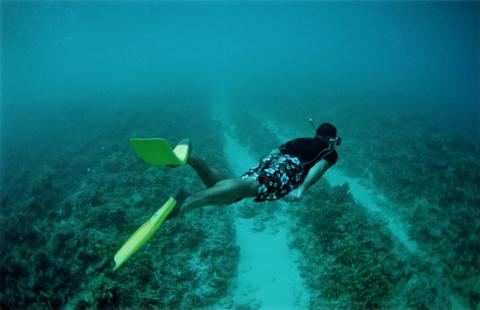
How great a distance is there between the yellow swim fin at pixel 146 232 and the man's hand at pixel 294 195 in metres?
1.43

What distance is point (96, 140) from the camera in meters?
18.8

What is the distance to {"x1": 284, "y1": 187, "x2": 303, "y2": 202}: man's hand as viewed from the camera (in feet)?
11.5

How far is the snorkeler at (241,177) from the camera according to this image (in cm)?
293

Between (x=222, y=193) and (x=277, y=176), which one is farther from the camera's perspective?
(x=277, y=176)

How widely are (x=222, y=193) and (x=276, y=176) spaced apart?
85cm

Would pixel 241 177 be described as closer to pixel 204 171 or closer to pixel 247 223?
pixel 204 171

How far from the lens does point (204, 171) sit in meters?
3.63

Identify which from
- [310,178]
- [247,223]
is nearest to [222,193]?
[310,178]

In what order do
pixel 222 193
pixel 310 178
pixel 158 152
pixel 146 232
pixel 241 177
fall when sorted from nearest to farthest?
pixel 146 232 < pixel 158 152 < pixel 222 193 < pixel 241 177 < pixel 310 178

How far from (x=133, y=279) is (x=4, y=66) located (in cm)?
9571

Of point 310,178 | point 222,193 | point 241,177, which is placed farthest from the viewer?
point 310,178

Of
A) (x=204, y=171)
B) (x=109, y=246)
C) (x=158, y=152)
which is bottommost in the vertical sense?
(x=109, y=246)

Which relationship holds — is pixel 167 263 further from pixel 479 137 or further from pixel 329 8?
pixel 329 8

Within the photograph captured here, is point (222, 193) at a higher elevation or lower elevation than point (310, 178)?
higher
